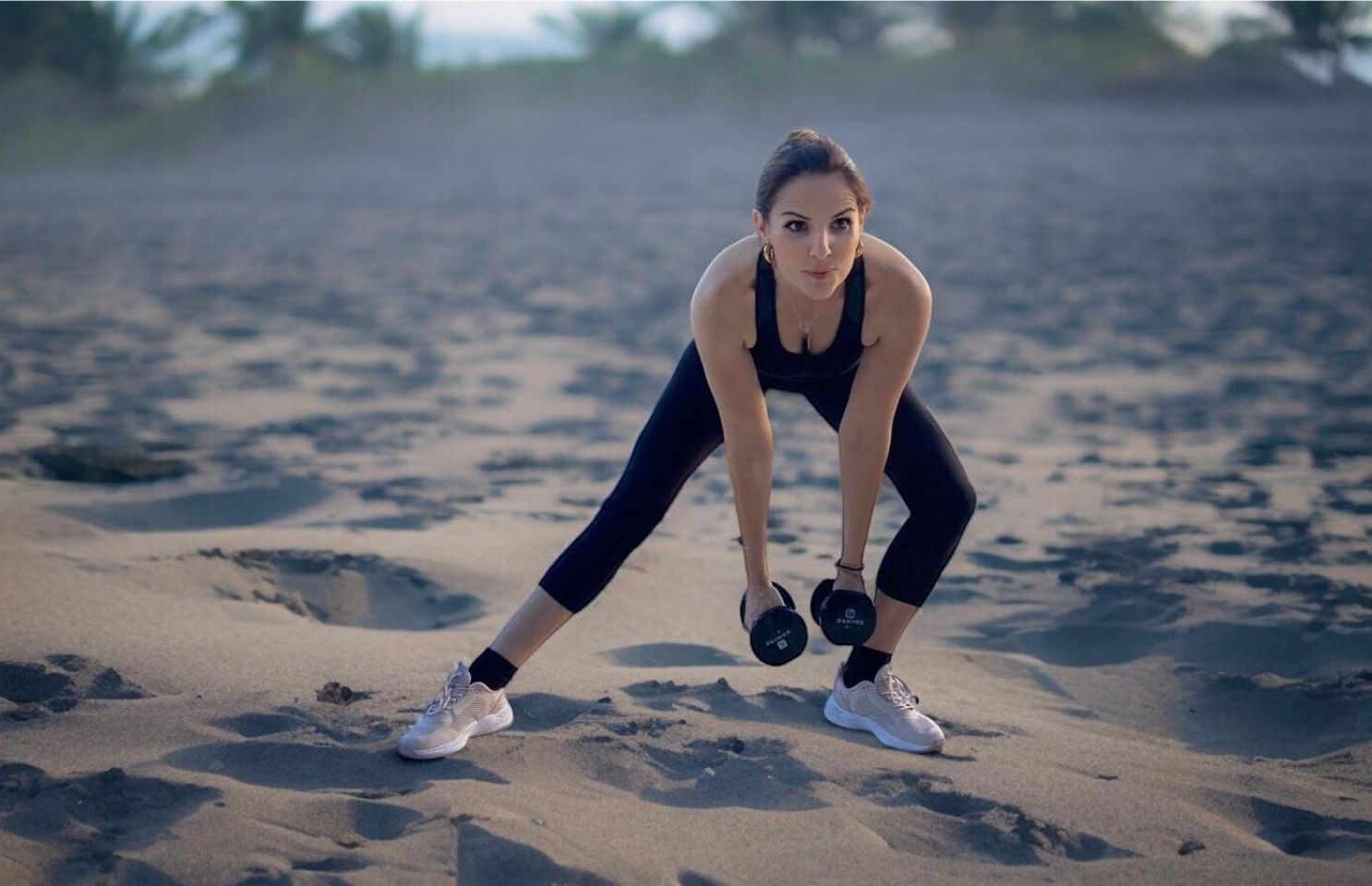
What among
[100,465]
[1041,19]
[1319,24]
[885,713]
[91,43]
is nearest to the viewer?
[885,713]

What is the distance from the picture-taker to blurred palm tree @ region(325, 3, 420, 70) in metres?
27.5

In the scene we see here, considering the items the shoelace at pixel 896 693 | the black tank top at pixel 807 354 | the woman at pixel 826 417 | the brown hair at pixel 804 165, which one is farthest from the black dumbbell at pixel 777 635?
the brown hair at pixel 804 165

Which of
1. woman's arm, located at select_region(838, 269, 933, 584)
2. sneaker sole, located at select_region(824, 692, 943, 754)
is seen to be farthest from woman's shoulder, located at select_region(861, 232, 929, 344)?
sneaker sole, located at select_region(824, 692, 943, 754)

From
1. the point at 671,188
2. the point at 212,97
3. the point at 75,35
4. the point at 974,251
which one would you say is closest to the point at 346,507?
the point at 974,251

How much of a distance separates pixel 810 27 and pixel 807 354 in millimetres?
24986

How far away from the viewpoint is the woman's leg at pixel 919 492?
3.23 metres

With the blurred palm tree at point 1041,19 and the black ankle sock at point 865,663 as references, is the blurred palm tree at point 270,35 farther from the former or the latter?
the black ankle sock at point 865,663

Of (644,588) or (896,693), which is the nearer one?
(896,693)

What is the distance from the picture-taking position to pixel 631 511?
10.7ft

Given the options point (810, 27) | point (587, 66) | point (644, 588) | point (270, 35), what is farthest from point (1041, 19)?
point (644, 588)

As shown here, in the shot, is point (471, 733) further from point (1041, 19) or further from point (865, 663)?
point (1041, 19)

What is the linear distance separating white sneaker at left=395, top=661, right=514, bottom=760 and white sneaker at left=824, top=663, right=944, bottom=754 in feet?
2.64

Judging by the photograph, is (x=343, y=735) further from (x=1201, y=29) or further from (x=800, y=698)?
(x=1201, y=29)

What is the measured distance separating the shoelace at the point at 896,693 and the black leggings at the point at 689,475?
0.27 meters
